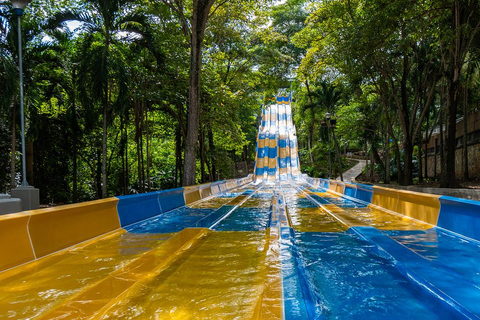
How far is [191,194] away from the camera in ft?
27.1

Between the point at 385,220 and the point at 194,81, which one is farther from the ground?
the point at 194,81

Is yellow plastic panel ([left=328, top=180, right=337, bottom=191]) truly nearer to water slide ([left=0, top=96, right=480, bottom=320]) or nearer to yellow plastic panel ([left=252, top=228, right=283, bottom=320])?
water slide ([left=0, top=96, right=480, bottom=320])

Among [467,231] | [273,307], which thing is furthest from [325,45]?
[273,307]

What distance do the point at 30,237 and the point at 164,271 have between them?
1.44 metres

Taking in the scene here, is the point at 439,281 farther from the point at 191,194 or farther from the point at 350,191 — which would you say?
the point at 350,191

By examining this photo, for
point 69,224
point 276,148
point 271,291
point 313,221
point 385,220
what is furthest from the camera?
point 276,148

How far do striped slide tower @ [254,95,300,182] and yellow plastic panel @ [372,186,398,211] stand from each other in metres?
11.2

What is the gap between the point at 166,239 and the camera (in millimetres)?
4031

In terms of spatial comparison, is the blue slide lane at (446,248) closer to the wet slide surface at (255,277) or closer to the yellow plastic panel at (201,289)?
the wet slide surface at (255,277)

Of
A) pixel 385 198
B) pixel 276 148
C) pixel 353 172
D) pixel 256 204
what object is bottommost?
pixel 353 172

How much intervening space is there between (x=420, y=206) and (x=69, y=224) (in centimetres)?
502

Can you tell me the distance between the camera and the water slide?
2059mm

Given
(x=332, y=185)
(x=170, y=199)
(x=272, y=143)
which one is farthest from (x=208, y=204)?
(x=272, y=143)

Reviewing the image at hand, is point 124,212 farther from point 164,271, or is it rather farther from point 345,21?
point 345,21
